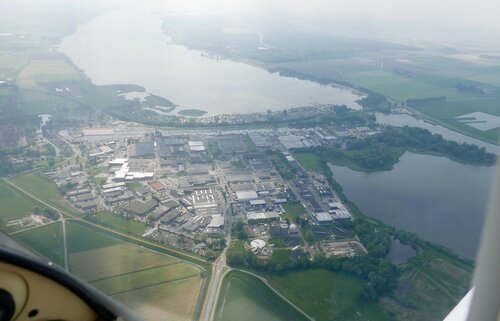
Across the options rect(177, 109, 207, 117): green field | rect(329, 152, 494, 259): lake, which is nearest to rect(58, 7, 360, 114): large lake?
rect(177, 109, 207, 117): green field

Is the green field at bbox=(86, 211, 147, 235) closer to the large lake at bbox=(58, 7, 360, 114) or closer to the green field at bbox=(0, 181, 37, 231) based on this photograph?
the green field at bbox=(0, 181, 37, 231)

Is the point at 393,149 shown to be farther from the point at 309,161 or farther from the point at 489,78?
the point at 489,78

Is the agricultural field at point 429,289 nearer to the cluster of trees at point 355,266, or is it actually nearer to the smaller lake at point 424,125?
the cluster of trees at point 355,266

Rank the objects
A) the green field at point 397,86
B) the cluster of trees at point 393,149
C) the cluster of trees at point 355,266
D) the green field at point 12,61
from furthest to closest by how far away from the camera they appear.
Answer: the green field at point 397,86
the green field at point 12,61
the cluster of trees at point 393,149
the cluster of trees at point 355,266

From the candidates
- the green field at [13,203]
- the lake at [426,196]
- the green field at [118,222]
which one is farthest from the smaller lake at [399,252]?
the green field at [13,203]

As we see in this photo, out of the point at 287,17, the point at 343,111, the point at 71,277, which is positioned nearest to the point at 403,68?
the point at 343,111

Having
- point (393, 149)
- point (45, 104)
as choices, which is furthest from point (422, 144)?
point (45, 104)
